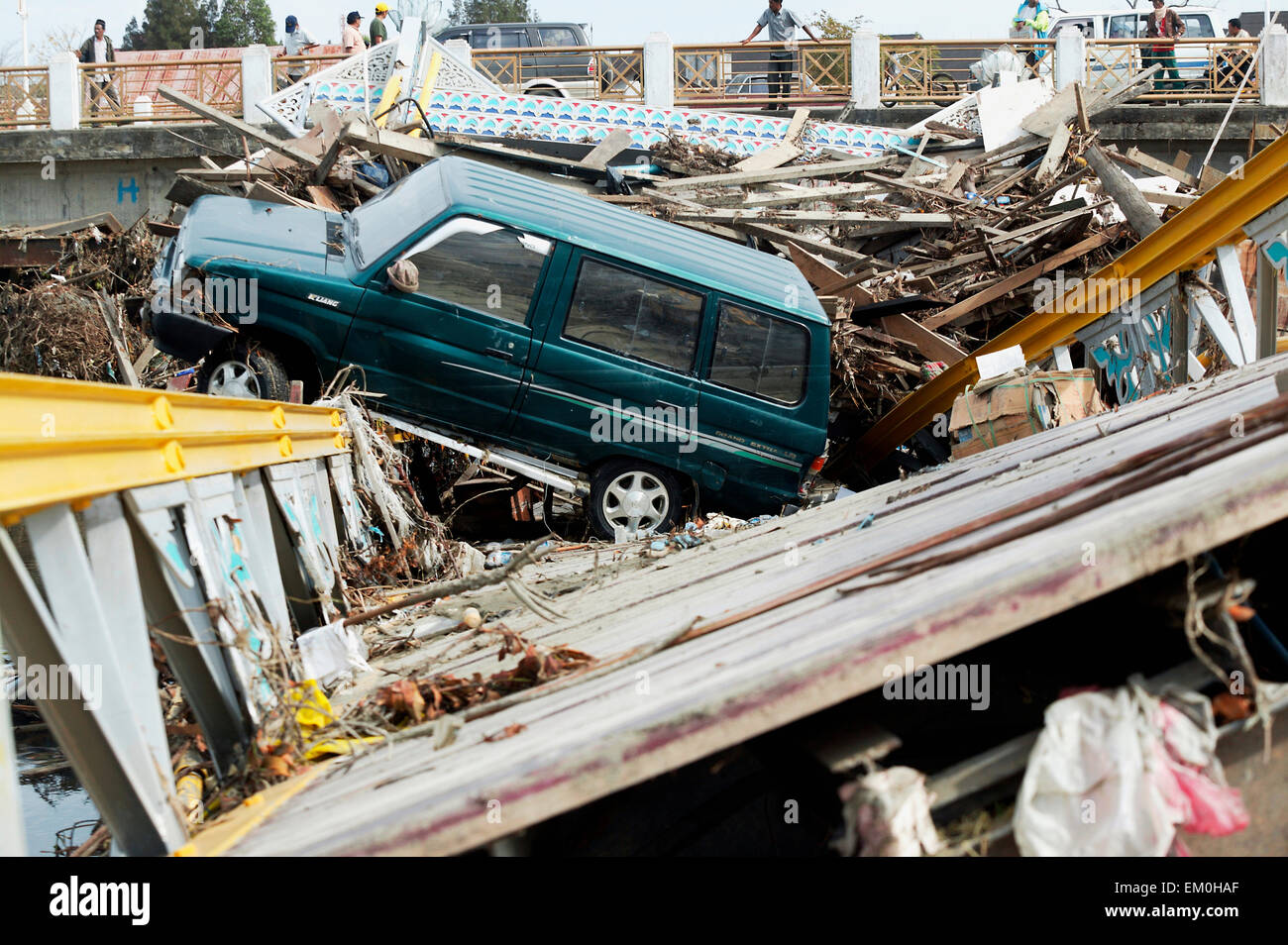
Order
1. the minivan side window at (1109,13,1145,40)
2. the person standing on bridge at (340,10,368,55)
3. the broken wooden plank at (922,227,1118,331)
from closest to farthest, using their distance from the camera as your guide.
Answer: the broken wooden plank at (922,227,1118,331) → the person standing on bridge at (340,10,368,55) → the minivan side window at (1109,13,1145,40)

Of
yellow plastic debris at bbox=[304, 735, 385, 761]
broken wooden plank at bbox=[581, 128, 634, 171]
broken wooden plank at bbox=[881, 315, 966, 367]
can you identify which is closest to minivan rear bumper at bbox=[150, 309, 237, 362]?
yellow plastic debris at bbox=[304, 735, 385, 761]

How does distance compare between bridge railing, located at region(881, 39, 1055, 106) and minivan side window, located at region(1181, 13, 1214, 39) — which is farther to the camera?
minivan side window, located at region(1181, 13, 1214, 39)

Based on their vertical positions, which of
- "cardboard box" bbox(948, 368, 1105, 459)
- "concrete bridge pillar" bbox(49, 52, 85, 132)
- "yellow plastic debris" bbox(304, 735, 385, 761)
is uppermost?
"concrete bridge pillar" bbox(49, 52, 85, 132)

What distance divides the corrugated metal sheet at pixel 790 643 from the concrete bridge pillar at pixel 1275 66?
1675 cm

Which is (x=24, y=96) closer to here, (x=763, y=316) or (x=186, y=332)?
(x=186, y=332)

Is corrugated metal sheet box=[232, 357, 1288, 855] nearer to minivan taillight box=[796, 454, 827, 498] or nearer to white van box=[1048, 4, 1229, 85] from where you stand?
minivan taillight box=[796, 454, 827, 498]

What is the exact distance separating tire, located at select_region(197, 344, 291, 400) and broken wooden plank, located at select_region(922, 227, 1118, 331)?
6434 mm

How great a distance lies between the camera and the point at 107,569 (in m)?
2.39

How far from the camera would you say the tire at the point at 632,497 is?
27.9 ft

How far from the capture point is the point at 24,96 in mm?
18031

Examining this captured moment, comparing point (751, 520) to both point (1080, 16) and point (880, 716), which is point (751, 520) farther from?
point (1080, 16)

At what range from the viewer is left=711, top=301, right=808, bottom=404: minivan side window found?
8.55 meters
